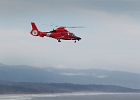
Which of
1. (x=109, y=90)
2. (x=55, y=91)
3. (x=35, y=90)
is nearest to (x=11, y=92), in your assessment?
(x=35, y=90)

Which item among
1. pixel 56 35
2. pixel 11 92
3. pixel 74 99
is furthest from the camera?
pixel 74 99

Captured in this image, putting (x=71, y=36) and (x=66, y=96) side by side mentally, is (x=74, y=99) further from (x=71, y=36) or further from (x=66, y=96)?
(x=71, y=36)

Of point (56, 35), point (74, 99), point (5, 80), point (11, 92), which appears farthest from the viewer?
point (5, 80)

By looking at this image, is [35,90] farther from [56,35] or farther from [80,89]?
[56,35]

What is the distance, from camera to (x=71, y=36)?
24.7 metres

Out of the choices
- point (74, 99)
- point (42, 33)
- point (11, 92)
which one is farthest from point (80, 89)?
point (42, 33)

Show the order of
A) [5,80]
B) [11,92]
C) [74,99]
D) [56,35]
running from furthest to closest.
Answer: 1. [5,80]
2. [74,99]
3. [11,92]
4. [56,35]

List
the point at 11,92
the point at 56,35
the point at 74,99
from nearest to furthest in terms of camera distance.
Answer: the point at 56,35
the point at 11,92
the point at 74,99

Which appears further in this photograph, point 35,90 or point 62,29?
point 35,90

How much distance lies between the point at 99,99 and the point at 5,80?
23.5 metres

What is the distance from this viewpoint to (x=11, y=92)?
83.6 metres

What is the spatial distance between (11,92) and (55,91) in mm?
11276

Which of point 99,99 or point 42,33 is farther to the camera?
point 99,99

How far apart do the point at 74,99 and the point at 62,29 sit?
66.7m
